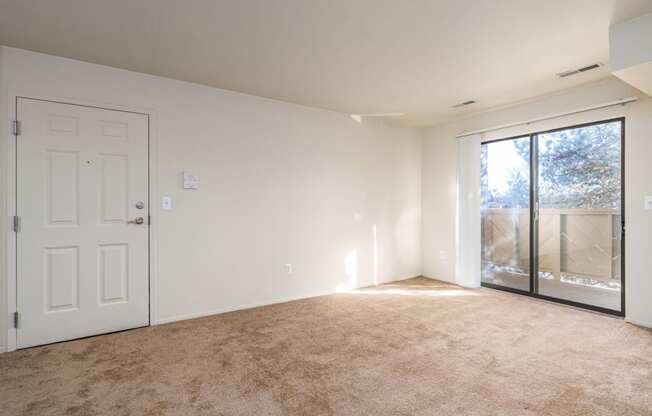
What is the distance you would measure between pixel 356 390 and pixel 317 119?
322 centimetres

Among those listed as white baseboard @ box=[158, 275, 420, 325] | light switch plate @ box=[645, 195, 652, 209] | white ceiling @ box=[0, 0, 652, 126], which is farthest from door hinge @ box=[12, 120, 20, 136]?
light switch plate @ box=[645, 195, 652, 209]

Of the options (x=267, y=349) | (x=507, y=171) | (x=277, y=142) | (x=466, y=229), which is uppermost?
(x=277, y=142)

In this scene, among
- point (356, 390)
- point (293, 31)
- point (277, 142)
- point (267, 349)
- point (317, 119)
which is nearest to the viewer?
point (356, 390)

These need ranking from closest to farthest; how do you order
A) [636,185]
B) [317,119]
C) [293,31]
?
[293,31], [636,185], [317,119]

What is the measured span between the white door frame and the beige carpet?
0.99 ft

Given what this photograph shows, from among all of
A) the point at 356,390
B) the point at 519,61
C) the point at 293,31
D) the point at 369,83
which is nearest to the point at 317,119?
the point at 369,83

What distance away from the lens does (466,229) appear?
15.4 ft

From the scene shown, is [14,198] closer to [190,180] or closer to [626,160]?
[190,180]

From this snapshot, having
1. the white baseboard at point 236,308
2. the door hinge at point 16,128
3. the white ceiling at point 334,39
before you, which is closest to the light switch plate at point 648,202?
the white ceiling at point 334,39

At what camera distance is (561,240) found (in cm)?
395

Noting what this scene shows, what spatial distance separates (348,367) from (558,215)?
318 centimetres

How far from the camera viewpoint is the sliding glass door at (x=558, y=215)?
11.7 feet

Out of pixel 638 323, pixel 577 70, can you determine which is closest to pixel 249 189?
pixel 577 70

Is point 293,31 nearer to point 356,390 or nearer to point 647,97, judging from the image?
point 356,390
